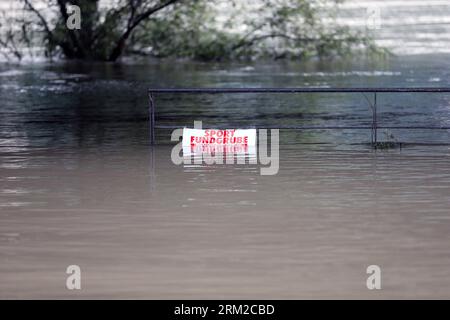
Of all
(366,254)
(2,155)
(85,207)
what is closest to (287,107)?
(2,155)

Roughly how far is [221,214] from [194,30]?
35687 mm

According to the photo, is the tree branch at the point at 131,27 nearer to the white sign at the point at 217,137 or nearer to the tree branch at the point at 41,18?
the tree branch at the point at 41,18

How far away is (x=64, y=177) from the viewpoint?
1456cm

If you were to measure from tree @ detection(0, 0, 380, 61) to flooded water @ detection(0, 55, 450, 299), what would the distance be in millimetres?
21807

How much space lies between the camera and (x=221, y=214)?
38.0ft

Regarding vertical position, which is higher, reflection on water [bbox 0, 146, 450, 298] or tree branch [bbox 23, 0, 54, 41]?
tree branch [bbox 23, 0, 54, 41]

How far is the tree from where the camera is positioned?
149 ft

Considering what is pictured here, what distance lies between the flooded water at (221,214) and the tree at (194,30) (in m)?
21.8

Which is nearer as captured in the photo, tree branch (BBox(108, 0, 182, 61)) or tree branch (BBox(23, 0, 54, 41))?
tree branch (BBox(23, 0, 54, 41))

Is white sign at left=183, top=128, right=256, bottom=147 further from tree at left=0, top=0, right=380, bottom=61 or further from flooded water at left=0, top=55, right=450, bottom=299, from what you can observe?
tree at left=0, top=0, right=380, bottom=61

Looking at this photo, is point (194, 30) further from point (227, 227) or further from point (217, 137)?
point (227, 227)

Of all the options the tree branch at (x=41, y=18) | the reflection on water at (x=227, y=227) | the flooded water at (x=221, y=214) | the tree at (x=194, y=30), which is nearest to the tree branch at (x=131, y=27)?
the tree at (x=194, y=30)

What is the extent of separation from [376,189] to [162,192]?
7.66 feet

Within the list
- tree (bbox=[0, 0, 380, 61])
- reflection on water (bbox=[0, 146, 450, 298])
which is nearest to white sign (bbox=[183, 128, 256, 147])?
reflection on water (bbox=[0, 146, 450, 298])
